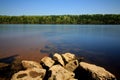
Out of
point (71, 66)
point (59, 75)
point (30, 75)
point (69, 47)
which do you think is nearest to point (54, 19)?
point (69, 47)

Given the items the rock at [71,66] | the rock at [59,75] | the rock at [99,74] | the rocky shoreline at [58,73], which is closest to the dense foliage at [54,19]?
the rock at [71,66]

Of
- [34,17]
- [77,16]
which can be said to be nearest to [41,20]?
[34,17]

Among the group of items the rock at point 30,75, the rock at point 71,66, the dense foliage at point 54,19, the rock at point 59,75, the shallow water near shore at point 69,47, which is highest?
the dense foliage at point 54,19

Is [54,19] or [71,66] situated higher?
[54,19]

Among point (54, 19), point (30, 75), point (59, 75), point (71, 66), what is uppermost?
point (54, 19)

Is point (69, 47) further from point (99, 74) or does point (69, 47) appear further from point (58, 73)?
point (99, 74)

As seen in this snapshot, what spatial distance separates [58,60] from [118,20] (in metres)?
121

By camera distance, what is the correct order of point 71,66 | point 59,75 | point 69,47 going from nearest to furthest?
point 59,75 → point 71,66 → point 69,47

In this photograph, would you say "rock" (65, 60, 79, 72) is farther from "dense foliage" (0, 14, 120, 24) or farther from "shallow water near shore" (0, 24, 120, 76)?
"dense foliage" (0, 14, 120, 24)

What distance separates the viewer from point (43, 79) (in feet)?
30.6

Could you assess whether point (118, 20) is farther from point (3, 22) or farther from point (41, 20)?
point (3, 22)

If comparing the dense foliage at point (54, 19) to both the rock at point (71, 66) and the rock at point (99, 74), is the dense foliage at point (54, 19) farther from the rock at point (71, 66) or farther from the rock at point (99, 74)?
the rock at point (99, 74)

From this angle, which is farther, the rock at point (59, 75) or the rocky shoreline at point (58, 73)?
the rocky shoreline at point (58, 73)

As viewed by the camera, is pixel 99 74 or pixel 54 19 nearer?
pixel 99 74
